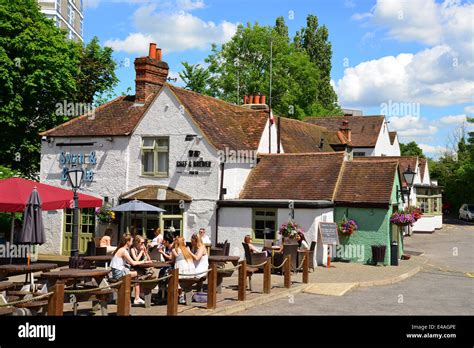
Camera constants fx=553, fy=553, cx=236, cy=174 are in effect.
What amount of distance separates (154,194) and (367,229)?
348 inches

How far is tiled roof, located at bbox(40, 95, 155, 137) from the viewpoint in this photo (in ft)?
80.7

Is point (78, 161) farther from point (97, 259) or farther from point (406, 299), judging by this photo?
point (406, 299)

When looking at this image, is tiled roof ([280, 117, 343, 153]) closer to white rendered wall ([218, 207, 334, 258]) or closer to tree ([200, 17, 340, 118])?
white rendered wall ([218, 207, 334, 258])

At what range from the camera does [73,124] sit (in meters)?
26.0

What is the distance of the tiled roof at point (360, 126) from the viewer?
49.5 meters

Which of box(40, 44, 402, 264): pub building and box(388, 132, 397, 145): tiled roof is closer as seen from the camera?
box(40, 44, 402, 264): pub building

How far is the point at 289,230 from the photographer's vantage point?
20312 mm

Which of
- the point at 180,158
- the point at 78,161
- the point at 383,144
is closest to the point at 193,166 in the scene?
the point at 180,158

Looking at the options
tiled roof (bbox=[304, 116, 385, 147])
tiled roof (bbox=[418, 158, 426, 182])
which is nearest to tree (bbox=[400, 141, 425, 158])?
tiled roof (bbox=[304, 116, 385, 147])

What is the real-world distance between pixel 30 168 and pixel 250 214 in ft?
52.0

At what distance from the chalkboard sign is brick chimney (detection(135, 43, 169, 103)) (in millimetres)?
10494

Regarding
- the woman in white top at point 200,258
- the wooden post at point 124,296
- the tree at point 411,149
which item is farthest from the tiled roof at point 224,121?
the tree at point 411,149

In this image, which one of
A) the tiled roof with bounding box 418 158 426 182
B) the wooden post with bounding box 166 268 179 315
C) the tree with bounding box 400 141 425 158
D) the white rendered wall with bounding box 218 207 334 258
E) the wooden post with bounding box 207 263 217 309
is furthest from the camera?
the tree with bounding box 400 141 425 158

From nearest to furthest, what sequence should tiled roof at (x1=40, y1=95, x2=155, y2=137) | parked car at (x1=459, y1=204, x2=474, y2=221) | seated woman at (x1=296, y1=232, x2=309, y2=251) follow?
seated woman at (x1=296, y1=232, x2=309, y2=251), tiled roof at (x1=40, y1=95, x2=155, y2=137), parked car at (x1=459, y1=204, x2=474, y2=221)
